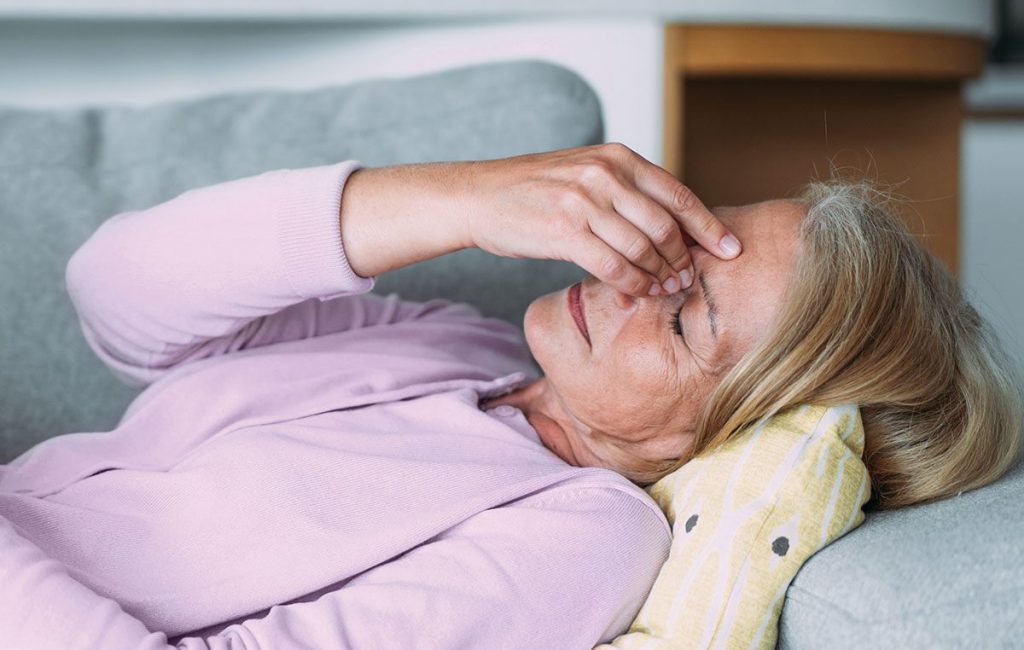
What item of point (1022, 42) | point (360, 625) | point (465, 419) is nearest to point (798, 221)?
point (465, 419)

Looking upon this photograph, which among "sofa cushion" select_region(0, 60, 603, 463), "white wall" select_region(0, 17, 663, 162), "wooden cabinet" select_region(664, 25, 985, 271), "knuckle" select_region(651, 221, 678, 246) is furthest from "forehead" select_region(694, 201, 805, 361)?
"wooden cabinet" select_region(664, 25, 985, 271)

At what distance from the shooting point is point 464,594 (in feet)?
3.13

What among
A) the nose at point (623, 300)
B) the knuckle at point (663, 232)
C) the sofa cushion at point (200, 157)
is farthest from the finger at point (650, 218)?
the sofa cushion at point (200, 157)

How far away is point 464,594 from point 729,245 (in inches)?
16.7

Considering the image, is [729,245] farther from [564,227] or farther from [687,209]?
[564,227]

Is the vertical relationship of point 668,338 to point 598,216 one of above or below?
below

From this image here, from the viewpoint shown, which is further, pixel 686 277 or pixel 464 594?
pixel 686 277

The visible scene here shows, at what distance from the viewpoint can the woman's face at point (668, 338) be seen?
1.11m

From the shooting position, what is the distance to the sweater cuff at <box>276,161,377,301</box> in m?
1.12

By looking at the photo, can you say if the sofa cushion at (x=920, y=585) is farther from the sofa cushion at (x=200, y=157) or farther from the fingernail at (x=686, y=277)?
the sofa cushion at (x=200, y=157)

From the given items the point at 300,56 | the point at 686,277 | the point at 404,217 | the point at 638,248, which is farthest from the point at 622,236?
the point at 300,56

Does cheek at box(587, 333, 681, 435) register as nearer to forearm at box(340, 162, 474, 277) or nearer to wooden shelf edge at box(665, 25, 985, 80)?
forearm at box(340, 162, 474, 277)

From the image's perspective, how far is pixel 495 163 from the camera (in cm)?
110

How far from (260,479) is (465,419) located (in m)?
0.23
